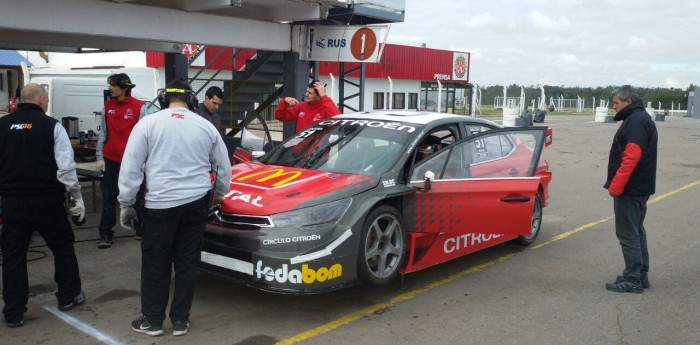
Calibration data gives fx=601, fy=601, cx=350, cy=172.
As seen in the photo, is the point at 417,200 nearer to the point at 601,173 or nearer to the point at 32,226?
the point at 32,226

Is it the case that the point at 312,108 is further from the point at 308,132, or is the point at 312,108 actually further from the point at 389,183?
the point at 389,183

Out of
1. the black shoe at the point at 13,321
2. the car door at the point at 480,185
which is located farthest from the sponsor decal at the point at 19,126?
the car door at the point at 480,185

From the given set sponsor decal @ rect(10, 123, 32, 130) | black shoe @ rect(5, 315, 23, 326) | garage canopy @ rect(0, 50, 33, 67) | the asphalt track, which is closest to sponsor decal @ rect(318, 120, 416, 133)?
the asphalt track

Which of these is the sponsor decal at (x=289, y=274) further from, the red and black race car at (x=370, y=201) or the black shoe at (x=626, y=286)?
the black shoe at (x=626, y=286)

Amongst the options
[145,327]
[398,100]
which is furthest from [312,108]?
[398,100]

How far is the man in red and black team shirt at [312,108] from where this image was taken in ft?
24.3

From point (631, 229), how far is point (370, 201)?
2.38 metres

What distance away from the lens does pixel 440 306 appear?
4.83m

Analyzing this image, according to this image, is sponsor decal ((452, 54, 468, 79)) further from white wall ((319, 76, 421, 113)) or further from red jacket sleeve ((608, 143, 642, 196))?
red jacket sleeve ((608, 143, 642, 196))

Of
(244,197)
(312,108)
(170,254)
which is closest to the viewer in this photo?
(170,254)

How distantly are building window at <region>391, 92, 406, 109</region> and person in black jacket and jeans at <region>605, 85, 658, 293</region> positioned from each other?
32994mm

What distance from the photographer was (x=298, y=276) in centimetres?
421

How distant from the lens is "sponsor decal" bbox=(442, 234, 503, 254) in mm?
5416

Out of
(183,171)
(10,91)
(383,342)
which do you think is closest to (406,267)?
(383,342)
